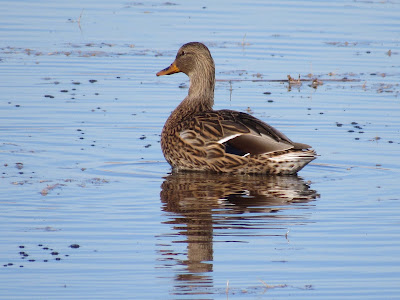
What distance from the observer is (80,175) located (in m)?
11.0

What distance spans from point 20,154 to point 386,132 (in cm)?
473

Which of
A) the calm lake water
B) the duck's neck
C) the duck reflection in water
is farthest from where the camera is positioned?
the duck's neck

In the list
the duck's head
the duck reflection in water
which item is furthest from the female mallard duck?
the duck's head

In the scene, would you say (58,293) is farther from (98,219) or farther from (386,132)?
(386,132)

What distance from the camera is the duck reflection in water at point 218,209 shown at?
317 inches

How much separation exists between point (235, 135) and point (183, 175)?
0.74 m

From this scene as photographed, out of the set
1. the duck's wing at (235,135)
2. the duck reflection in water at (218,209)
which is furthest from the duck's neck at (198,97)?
the duck reflection in water at (218,209)

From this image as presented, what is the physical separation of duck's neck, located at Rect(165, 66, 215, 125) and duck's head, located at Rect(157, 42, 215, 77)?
0.13ft

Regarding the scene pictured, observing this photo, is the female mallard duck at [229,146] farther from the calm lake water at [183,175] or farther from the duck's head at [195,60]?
the duck's head at [195,60]

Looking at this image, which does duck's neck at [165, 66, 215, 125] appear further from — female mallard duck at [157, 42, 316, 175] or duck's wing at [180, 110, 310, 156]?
duck's wing at [180, 110, 310, 156]

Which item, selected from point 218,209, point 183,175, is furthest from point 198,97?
point 218,209

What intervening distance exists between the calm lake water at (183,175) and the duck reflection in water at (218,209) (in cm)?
2

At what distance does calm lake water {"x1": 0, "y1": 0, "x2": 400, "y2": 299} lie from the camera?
771 cm

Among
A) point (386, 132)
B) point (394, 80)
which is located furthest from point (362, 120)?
point (394, 80)
